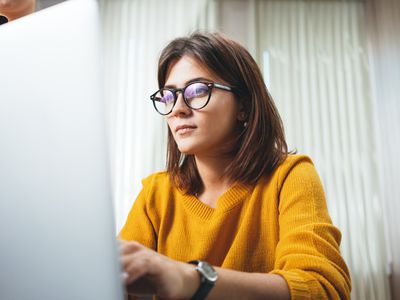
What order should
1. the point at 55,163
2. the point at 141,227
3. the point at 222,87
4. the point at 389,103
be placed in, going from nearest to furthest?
the point at 55,163 → the point at 222,87 → the point at 141,227 → the point at 389,103

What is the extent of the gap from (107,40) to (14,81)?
2.99 m

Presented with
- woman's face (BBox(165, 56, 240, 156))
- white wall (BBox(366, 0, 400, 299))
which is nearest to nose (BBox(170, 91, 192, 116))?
woman's face (BBox(165, 56, 240, 156))

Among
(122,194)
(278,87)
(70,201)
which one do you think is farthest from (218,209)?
(278,87)

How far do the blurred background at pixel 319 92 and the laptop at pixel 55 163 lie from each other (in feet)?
8.36

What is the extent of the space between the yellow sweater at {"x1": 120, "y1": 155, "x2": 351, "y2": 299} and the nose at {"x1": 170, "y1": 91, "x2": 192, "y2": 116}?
0.75 feet

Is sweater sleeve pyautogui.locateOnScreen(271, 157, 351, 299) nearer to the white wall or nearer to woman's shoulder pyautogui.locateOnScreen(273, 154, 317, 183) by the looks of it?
woman's shoulder pyautogui.locateOnScreen(273, 154, 317, 183)

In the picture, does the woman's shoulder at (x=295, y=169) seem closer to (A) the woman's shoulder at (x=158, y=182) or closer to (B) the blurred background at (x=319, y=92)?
(A) the woman's shoulder at (x=158, y=182)

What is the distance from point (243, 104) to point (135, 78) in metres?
2.24

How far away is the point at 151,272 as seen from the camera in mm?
447

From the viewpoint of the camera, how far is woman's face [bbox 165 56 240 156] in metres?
0.92

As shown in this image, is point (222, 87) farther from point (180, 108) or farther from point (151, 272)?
point (151, 272)

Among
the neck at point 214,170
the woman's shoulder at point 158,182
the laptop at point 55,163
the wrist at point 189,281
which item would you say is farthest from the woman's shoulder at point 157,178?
the laptop at point 55,163

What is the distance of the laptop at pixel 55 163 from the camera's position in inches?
13.8

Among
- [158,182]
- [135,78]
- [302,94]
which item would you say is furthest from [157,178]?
[302,94]
